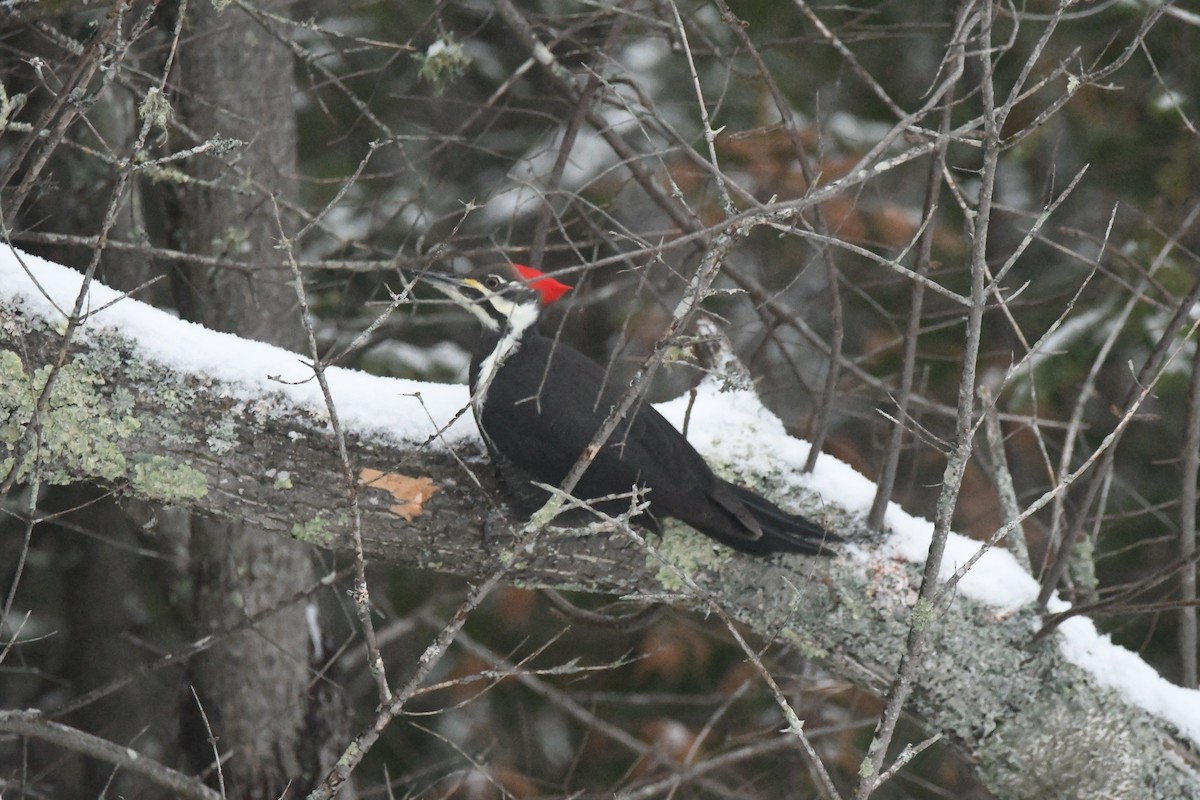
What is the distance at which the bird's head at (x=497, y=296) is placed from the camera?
372 centimetres

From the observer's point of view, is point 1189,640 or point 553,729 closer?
point 1189,640

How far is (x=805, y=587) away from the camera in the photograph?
9.75 ft

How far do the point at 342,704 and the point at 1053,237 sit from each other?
15.9ft

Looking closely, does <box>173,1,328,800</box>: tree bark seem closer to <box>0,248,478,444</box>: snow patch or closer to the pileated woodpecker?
the pileated woodpecker

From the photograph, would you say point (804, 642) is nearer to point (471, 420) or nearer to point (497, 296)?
point (471, 420)

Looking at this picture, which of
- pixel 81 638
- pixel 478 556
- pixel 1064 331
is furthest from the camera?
pixel 81 638

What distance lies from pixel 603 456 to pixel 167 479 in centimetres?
115

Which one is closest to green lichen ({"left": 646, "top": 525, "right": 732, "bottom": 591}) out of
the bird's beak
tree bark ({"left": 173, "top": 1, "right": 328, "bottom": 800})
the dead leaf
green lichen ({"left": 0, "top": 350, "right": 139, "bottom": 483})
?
the dead leaf

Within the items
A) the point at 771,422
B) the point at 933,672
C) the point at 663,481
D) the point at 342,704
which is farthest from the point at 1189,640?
the point at 342,704

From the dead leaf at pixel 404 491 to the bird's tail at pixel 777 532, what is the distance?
2.65 ft

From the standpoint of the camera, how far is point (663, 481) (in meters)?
3.21

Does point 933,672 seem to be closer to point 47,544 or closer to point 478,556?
point 478,556

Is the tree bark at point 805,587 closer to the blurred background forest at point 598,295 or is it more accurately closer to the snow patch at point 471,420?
the snow patch at point 471,420

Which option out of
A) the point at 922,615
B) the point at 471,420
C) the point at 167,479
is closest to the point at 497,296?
the point at 471,420
